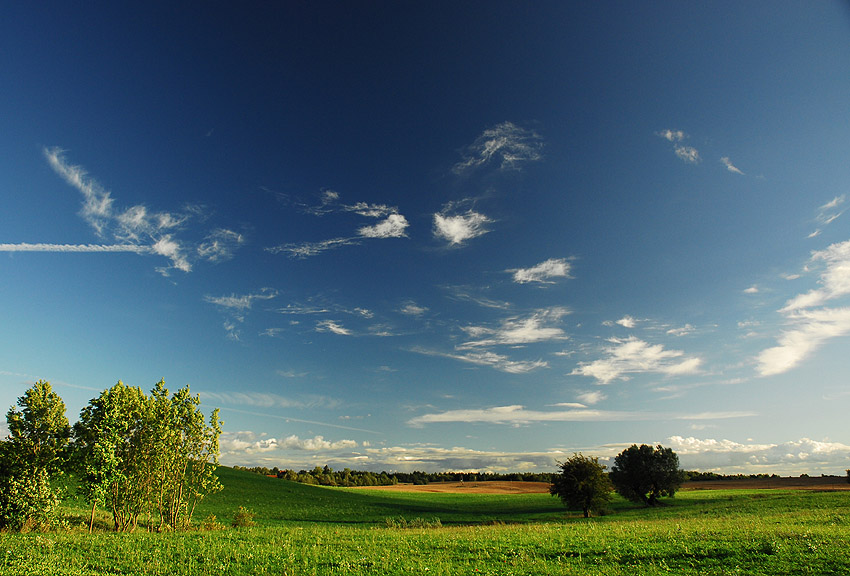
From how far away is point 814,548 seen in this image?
18453 mm

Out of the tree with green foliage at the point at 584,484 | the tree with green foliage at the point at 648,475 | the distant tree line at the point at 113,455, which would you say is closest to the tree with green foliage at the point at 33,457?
the distant tree line at the point at 113,455

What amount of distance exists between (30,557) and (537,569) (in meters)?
21.5

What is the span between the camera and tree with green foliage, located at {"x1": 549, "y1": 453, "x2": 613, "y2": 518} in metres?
59.2

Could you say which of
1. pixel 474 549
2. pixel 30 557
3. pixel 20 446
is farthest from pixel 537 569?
pixel 20 446

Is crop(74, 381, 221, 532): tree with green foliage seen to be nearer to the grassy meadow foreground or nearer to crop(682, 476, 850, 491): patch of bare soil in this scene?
the grassy meadow foreground

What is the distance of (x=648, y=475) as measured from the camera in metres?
76.4

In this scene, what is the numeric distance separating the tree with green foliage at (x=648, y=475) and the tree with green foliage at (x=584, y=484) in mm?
18646

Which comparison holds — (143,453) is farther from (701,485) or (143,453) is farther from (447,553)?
(701,485)

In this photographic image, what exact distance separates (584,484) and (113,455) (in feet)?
181

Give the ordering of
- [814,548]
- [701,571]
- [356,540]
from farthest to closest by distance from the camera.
Result: [356,540], [814,548], [701,571]

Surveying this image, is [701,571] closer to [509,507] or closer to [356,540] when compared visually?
[356,540]

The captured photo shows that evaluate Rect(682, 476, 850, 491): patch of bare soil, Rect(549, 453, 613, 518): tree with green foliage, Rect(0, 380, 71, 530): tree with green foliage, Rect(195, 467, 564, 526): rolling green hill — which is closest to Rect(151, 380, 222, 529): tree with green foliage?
Rect(0, 380, 71, 530): tree with green foliage

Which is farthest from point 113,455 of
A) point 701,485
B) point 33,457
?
point 701,485

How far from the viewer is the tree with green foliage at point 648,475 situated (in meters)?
76.0
